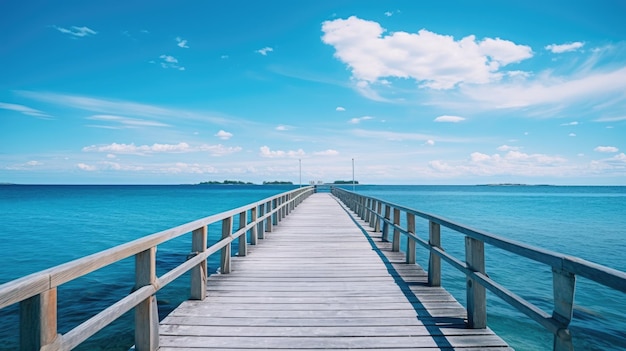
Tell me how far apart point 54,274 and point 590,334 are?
961 cm

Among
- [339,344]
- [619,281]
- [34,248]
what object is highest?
[619,281]

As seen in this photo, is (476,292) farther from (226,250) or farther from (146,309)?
(226,250)

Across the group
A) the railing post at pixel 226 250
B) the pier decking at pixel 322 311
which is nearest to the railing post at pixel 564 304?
the pier decking at pixel 322 311

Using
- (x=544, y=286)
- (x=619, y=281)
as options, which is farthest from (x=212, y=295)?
(x=544, y=286)

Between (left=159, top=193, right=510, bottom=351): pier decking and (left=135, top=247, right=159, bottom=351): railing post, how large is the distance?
0.75ft

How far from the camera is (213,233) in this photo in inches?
882

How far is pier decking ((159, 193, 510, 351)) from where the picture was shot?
358 centimetres

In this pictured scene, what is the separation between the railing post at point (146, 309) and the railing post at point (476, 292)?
10.1 ft

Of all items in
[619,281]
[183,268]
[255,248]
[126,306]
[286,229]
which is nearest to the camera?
[619,281]

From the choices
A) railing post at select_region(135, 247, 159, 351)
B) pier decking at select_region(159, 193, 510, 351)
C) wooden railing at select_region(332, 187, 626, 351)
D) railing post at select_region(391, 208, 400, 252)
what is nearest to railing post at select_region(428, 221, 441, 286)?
wooden railing at select_region(332, 187, 626, 351)

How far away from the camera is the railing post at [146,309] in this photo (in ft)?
10.1

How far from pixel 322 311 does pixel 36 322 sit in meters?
3.06

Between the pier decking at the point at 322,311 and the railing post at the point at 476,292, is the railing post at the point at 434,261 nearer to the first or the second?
the pier decking at the point at 322,311

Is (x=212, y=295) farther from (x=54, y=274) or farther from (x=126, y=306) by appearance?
(x=54, y=274)
